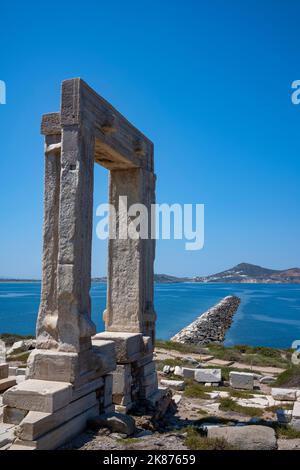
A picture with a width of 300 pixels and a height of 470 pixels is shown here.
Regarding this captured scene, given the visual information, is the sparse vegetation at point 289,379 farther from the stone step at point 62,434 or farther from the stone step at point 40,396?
the stone step at point 40,396

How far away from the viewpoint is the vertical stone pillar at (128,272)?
8531mm

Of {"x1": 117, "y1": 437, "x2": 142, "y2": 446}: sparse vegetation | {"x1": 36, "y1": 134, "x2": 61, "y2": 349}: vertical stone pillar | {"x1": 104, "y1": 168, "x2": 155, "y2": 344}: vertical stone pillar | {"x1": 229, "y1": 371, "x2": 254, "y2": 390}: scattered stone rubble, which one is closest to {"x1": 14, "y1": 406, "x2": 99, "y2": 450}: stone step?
{"x1": 117, "y1": 437, "x2": 142, "y2": 446}: sparse vegetation

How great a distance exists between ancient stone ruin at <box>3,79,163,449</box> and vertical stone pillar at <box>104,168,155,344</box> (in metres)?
0.53

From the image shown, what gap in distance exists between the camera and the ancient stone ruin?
5488mm

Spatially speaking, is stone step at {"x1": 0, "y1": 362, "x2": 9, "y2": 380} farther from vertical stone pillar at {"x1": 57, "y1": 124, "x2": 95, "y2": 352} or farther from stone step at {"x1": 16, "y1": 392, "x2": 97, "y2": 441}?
stone step at {"x1": 16, "y1": 392, "x2": 97, "y2": 441}

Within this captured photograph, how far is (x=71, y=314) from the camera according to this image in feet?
20.3

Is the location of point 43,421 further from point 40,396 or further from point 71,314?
point 71,314

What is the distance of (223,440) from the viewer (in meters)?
5.71

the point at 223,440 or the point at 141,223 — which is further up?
the point at 141,223

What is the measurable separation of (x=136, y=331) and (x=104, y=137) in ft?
11.9
